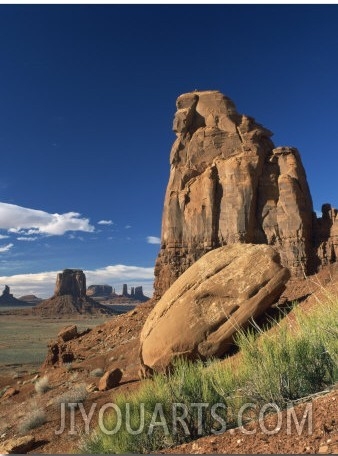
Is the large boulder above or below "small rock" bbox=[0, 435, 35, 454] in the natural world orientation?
above

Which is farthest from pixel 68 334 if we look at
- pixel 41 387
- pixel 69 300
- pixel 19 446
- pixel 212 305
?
pixel 69 300

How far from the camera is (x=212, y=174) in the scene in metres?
43.3

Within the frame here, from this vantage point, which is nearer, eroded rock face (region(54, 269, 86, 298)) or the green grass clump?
the green grass clump

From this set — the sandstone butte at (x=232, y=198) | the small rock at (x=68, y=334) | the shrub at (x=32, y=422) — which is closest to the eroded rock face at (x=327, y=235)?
the sandstone butte at (x=232, y=198)

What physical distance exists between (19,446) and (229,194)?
34.3 metres

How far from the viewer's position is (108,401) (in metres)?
13.3

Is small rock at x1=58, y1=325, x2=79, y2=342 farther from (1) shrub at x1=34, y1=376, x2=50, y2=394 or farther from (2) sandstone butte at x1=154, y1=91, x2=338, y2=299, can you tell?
(1) shrub at x1=34, y1=376, x2=50, y2=394

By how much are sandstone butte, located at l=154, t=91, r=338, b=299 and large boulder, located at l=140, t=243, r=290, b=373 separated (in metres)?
21.6

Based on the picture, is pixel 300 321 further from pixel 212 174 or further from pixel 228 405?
pixel 212 174

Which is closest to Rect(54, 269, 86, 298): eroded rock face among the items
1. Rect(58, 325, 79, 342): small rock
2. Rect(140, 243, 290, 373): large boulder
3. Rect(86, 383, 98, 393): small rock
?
Rect(58, 325, 79, 342): small rock

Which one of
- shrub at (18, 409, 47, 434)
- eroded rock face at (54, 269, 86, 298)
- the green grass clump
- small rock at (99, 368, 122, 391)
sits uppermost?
eroded rock face at (54, 269, 86, 298)

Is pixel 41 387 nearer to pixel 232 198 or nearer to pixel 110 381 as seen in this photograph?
pixel 110 381

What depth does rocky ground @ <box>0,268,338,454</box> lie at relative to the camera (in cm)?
436

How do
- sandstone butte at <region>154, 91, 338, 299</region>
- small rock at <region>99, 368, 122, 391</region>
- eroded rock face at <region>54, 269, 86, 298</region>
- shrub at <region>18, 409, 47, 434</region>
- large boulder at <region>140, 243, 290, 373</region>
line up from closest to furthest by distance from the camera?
shrub at <region>18, 409, 47, 434</region> → large boulder at <region>140, 243, 290, 373</region> → small rock at <region>99, 368, 122, 391</region> → sandstone butte at <region>154, 91, 338, 299</region> → eroded rock face at <region>54, 269, 86, 298</region>
